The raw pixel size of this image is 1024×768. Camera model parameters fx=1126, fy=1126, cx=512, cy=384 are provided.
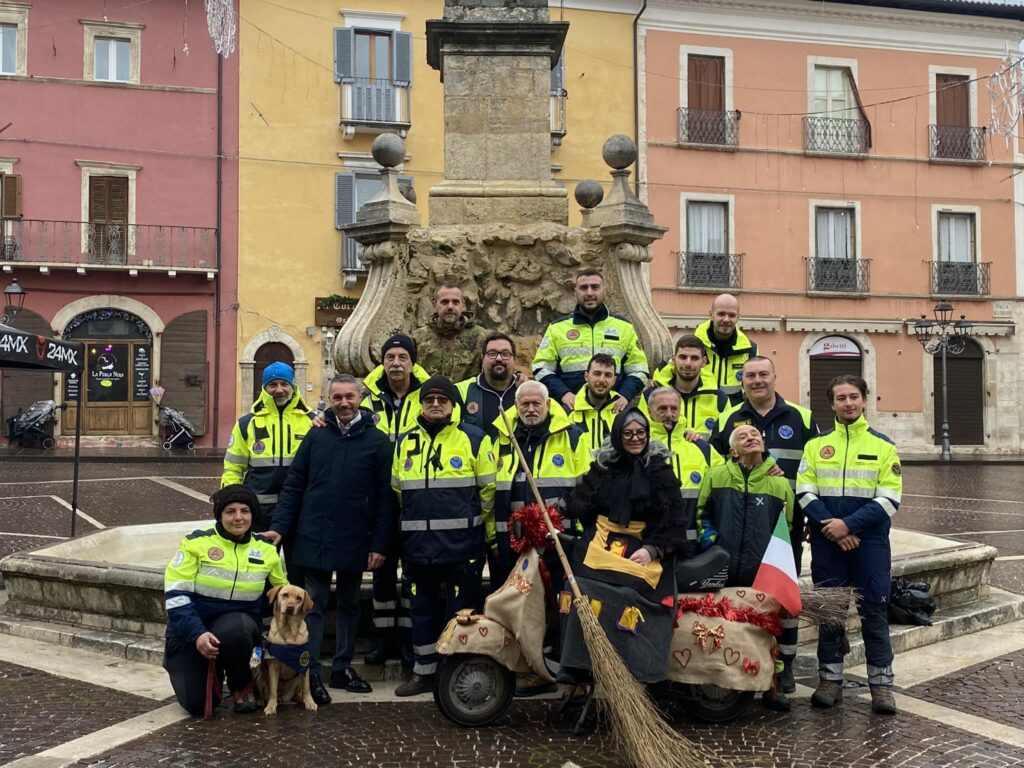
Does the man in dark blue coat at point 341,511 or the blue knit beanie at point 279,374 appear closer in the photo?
the man in dark blue coat at point 341,511

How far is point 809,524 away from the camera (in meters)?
5.75

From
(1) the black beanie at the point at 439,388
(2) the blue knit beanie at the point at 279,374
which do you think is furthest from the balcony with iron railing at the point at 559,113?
(1) the black beanie at the point at 439,388

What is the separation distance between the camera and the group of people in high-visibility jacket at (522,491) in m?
5.45

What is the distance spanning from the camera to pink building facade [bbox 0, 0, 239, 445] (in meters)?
26.4

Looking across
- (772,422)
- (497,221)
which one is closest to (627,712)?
(772,422)

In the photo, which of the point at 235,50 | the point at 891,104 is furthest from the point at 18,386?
the point at 891,104

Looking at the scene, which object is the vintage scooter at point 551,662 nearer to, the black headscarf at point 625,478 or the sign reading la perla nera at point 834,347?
the black headscarf at point 625,478

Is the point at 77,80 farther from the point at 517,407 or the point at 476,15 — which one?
the point at 517,407

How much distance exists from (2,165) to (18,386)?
5.17 metres

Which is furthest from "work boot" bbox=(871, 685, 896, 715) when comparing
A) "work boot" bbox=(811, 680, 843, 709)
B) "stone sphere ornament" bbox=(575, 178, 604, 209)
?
"stone sphere ornament" bbox=(575, 178, 604, 209)

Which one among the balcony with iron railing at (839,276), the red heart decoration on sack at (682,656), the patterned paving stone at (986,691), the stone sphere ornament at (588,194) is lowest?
the patterned paving stone at (986,691)

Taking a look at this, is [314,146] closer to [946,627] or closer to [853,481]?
[946,627]

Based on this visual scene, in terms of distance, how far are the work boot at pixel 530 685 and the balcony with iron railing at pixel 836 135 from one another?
26454 millimetres

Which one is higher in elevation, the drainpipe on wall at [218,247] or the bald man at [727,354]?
the drainpipe on wall at [218,247]
